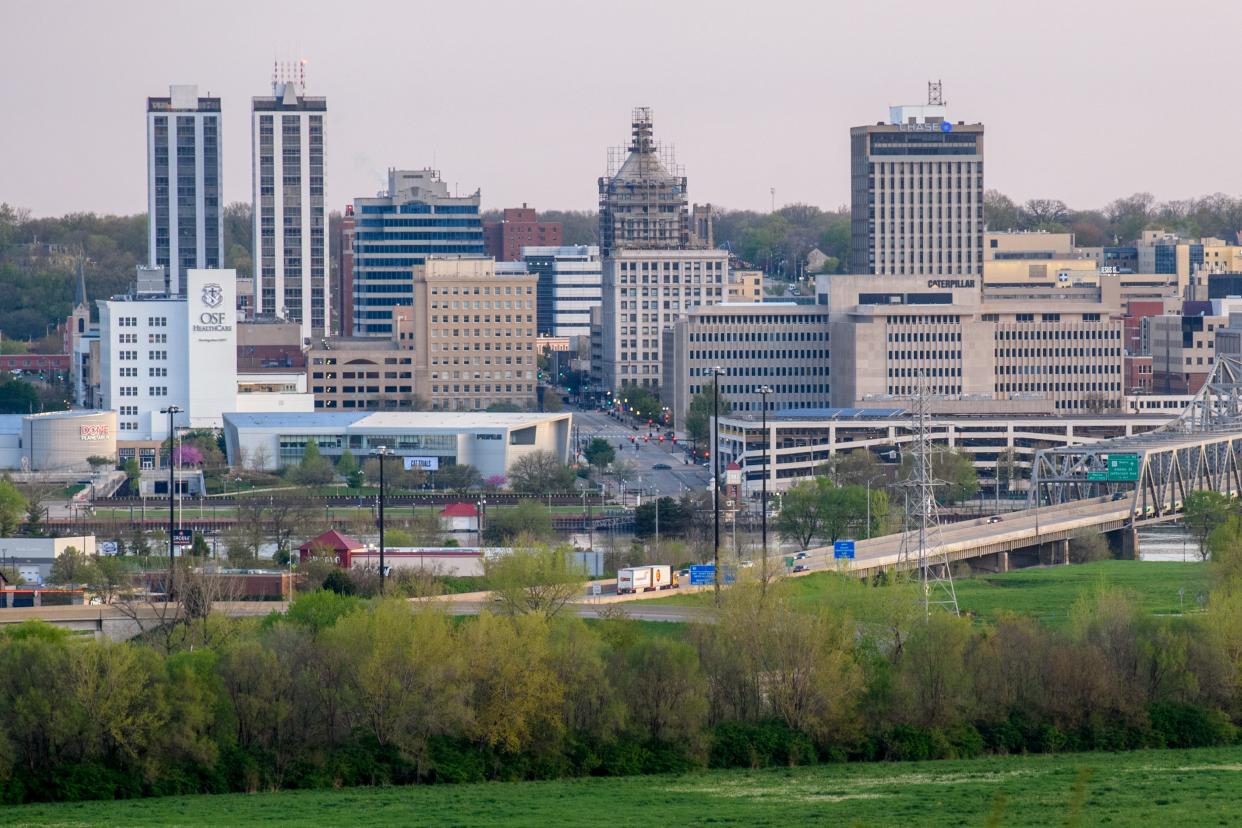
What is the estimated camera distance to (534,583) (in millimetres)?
63625

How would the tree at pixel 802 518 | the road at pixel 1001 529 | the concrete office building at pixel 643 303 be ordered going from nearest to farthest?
1. the road at pixel 1001 529
2. the tree at pixel 802 518
3. the concrete office building at pixel 643 303

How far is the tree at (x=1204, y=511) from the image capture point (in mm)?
95688

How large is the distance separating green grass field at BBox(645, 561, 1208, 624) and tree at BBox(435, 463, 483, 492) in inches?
1445

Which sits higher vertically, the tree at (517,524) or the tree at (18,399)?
the tree at (18,399)

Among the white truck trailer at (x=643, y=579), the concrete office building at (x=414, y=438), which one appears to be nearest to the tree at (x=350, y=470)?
the concrete office building at (x=414, y=438)

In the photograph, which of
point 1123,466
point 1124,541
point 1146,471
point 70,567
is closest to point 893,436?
point 1123,466

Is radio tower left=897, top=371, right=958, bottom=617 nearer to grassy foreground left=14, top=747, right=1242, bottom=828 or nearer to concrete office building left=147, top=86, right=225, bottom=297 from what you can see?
grassy foreground left=14, top=747, right=1242, bottom=828

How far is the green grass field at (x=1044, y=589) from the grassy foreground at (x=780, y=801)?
10305 millimetres

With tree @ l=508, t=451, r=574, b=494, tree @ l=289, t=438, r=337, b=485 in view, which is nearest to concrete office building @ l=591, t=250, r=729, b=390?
tree @ l=508, t=451, r=574, b=494

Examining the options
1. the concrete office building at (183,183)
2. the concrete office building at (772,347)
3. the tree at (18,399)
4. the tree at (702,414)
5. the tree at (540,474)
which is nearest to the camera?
the tree at (540,474)

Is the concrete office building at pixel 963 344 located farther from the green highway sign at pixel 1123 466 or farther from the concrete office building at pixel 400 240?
the concrete office building at pixel 400 240

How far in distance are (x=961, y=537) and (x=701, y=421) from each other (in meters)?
46.8

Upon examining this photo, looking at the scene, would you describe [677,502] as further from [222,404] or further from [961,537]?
[222,404]

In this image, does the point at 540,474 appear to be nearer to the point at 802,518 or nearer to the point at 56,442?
the point at 56,442
